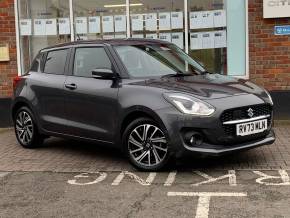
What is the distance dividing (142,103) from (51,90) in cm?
189

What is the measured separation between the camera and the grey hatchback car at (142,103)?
6008mm

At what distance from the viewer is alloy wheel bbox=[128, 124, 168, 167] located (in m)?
6.21

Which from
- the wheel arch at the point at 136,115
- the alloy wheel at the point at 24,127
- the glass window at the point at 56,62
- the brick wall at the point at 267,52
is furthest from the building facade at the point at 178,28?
the wheel arch at the point at 136,115

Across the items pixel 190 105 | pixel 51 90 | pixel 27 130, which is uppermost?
pixel 51 90

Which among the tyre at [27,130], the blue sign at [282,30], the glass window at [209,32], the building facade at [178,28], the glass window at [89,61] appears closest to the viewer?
the glass window at [89,61]

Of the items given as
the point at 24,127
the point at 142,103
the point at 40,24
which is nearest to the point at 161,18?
the point at 40,24

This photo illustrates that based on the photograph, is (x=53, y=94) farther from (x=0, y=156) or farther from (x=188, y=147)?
(x=188, y=147)

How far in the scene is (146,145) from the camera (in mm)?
6340

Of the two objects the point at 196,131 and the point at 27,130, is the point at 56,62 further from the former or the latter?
the point at 196,131

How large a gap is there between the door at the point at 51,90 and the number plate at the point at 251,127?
2.59 m

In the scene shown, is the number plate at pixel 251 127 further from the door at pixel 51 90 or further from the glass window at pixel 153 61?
the door at pixel 51 90

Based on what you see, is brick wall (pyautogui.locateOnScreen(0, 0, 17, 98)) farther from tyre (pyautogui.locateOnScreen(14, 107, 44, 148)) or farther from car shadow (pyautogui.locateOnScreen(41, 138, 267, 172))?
car shadow (pyautogui.locateOnScreen(41, 138, 267, 172))

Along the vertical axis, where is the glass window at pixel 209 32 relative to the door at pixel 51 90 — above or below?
above

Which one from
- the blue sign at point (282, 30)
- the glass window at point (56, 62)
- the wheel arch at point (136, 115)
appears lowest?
the wheel arch at point (136, 115)
